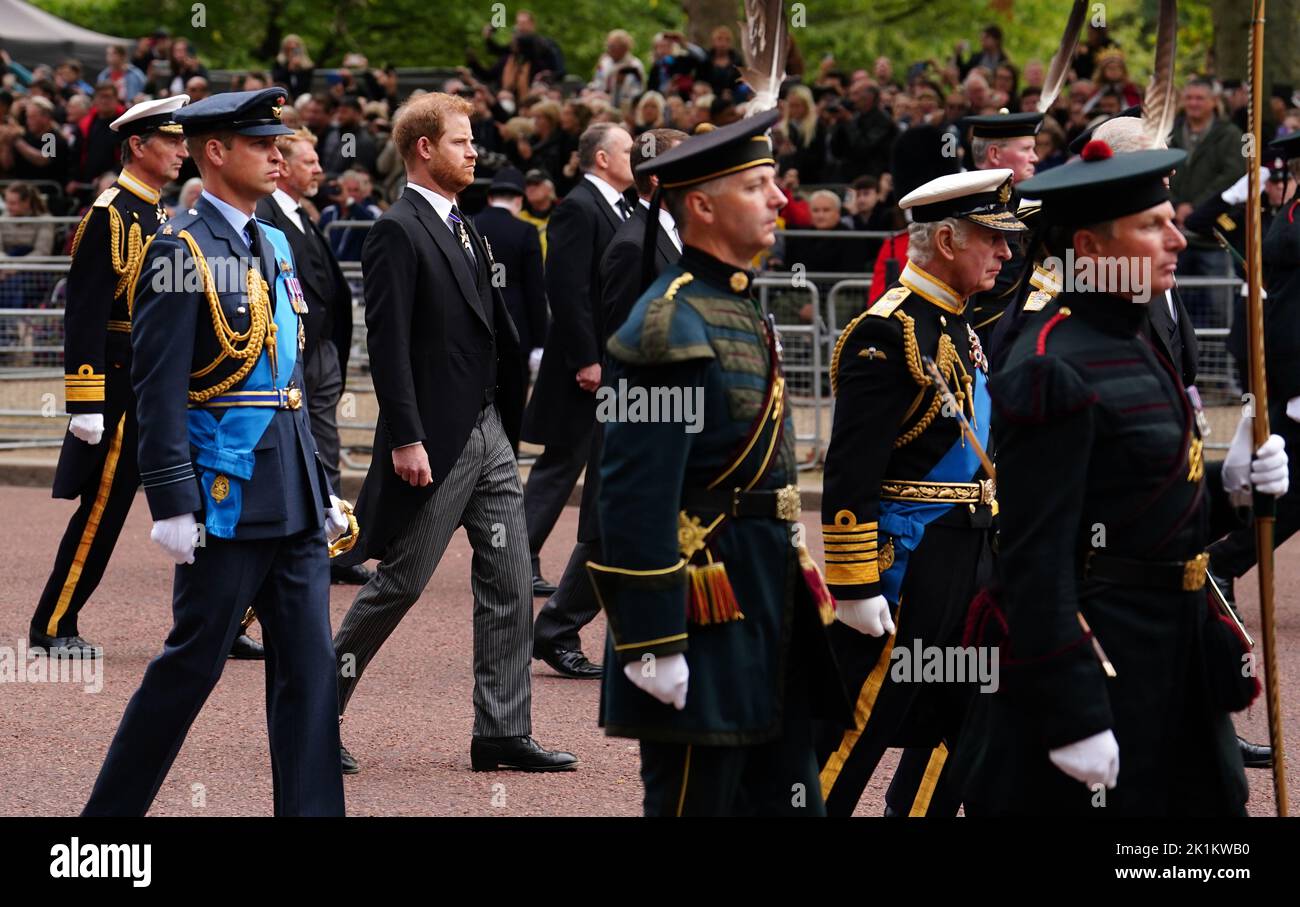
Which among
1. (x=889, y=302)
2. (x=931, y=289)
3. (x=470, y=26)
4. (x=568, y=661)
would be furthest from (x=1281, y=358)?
(x=470, y=26)

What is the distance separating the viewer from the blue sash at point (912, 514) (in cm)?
516

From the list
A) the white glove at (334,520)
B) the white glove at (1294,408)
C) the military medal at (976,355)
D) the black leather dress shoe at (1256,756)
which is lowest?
the black leather dress shoe at (1256,756)

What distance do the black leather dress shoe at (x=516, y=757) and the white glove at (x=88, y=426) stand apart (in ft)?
7.44

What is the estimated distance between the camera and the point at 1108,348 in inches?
161

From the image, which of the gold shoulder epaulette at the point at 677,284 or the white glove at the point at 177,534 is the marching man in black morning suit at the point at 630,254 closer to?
the white glove at the point at 177,534

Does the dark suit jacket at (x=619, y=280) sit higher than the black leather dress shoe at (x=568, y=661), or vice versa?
the dark suit jacket at (x=619, y=280)

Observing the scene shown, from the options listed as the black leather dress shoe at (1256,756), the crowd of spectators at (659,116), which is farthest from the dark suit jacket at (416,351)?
the crowd of spectators at (659,116)

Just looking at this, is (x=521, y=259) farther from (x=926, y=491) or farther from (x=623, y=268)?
(x=926, y=491)

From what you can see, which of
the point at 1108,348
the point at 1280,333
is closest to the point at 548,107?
the point at 1280,333

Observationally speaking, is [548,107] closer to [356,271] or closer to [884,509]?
[356,271]

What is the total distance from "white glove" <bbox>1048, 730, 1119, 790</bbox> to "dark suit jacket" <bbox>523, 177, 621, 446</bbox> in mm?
4641

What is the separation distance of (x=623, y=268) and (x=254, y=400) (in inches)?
100

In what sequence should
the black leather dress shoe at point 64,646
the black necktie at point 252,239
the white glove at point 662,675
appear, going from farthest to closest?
the black leather dress shoe at point 64,646
the black necktie at point 252,239
the white glove at point 662,675

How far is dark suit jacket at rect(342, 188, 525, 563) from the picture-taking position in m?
6.50
